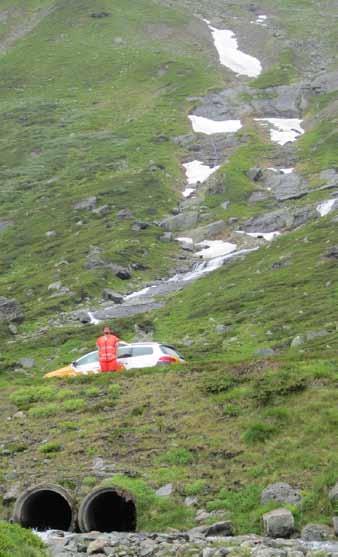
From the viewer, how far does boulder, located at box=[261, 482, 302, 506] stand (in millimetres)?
18161

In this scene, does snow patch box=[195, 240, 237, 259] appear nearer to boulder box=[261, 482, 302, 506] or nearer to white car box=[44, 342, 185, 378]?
white car box=[44, 342, 185, 378]

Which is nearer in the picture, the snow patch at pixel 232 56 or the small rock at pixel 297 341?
the small rock at pixel 297 341

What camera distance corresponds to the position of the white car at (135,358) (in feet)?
108

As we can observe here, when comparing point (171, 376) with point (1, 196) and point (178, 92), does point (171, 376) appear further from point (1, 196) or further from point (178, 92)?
point (178, 92)

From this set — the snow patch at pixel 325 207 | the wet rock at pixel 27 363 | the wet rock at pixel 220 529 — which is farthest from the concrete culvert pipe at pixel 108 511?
the snow patch at pixel 325 207

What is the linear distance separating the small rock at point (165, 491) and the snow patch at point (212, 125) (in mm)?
104708

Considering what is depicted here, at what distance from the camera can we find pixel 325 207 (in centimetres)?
8144

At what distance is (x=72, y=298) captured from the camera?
64.2 meters

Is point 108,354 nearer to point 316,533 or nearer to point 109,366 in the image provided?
point 109,366

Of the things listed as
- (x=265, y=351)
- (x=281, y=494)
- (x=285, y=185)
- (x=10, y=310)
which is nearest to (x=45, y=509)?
(x=281, y=494)

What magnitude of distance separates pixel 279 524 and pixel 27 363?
30.7 m

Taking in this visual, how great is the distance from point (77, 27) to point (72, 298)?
445ft

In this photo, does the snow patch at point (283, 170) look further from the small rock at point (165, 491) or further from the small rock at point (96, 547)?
the small rock at point (96, 547)

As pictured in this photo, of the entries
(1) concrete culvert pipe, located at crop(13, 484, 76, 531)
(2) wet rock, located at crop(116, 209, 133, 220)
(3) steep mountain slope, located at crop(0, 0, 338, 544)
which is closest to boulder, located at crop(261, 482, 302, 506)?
(3) steep mountain slope, located at crop(0, 0, 338, 544)
